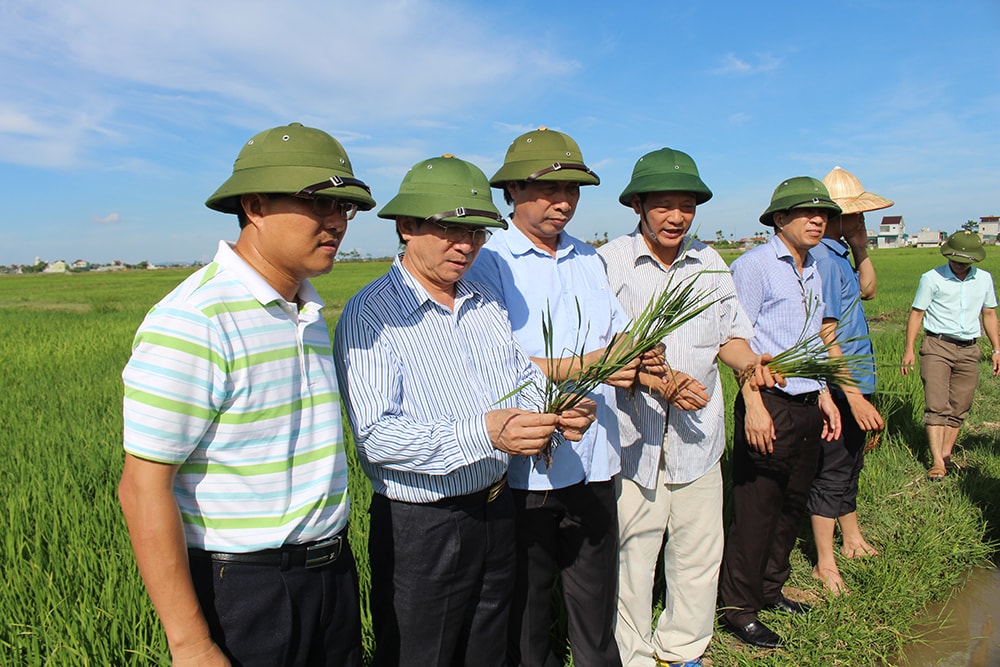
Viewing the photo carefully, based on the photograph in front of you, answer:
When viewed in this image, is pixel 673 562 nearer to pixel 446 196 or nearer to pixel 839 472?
pixel 839 472

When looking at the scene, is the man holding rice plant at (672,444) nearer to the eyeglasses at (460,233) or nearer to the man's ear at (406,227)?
the eyeglasses at (460,233)

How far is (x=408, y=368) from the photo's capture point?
1.69 metres

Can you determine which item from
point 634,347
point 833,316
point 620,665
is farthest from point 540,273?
point 833,316

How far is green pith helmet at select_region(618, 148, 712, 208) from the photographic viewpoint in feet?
7.42

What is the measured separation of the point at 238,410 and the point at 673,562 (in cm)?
189

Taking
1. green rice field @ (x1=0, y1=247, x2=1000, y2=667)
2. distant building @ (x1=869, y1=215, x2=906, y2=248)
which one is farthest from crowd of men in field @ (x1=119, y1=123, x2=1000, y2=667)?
distant building @ (x1=869, y1=215, x2=906, y2=248)

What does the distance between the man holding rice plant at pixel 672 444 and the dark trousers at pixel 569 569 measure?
7.8 inches

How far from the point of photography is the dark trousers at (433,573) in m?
1.70

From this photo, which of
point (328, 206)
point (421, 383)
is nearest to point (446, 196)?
point (328, 206)

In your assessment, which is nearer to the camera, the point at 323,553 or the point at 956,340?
the point at 323,553

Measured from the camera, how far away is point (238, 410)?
126cm

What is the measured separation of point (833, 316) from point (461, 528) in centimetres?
224

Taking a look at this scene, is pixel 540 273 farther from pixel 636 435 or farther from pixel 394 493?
pixel 394 493

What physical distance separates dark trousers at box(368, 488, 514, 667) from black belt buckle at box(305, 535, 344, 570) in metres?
0.26
